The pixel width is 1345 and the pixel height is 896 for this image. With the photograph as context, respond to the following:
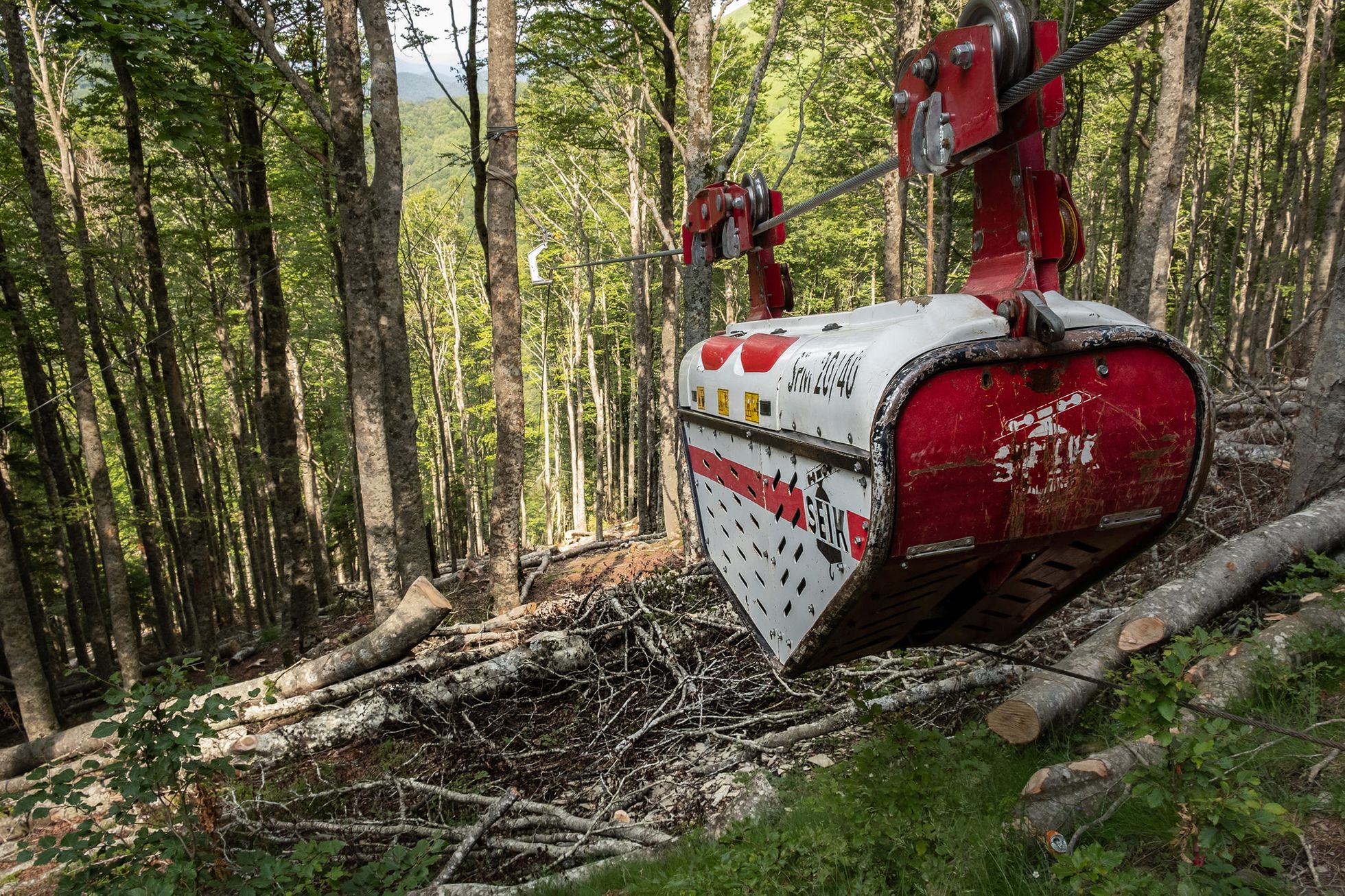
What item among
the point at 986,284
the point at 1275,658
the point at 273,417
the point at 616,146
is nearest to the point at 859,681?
the point at 1275,658

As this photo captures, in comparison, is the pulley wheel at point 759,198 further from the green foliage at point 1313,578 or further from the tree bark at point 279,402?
the tree bark at point 279,402

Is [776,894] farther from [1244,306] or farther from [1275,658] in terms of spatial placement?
[1244,306]

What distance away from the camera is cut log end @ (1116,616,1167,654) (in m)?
3.83

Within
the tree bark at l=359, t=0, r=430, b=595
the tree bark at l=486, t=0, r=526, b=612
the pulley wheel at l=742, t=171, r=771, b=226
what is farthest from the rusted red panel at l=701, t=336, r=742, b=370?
the tree bark at l=359, t=0, r=430, b=595

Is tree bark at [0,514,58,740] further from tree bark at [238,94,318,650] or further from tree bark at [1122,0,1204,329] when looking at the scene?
tree bark at [1122,0,1204,329]

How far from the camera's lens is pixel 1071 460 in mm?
2174

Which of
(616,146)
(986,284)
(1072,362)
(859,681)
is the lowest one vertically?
(859,681)

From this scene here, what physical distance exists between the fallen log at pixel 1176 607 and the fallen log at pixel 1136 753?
281 mm

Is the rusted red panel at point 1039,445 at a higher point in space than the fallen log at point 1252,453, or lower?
higher

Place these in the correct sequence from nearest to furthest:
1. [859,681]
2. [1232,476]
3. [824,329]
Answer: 1. [824,329]
2. [859,681]
3. [1232,476]

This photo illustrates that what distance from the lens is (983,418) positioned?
211cm

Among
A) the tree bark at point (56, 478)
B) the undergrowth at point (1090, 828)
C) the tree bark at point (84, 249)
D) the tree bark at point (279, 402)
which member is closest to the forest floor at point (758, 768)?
the undergrowth at point (1090, 828)

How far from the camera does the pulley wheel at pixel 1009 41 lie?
2178mm

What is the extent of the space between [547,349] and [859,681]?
2493cm
